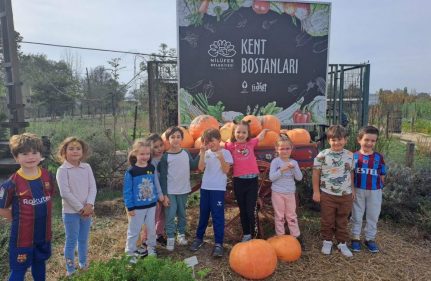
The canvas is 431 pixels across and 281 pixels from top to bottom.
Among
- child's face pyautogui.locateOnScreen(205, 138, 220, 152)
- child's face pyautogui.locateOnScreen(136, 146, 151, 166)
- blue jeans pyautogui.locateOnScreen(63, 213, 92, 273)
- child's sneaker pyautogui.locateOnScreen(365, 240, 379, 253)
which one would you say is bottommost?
child's sneaker pyautogui.locateOnScreen(365, 240, 379, 253)

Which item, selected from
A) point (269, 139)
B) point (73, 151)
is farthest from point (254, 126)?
point (73, 151)

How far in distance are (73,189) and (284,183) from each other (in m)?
2.10

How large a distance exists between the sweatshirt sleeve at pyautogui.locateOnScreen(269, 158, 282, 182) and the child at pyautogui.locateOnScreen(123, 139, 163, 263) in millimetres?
1215

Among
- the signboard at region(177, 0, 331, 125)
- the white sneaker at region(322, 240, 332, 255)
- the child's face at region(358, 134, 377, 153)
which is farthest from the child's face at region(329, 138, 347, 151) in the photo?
the signboard at region(177, 0, 331, 125)

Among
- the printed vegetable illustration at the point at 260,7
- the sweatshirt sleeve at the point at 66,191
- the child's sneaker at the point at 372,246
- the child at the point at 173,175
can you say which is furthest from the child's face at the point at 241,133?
the printed vegetable illustration at the point at 260,7

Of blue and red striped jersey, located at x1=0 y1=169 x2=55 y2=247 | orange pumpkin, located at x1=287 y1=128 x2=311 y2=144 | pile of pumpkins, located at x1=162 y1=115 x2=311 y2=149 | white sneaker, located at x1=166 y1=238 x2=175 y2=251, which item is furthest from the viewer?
orange pumpkin, located at x1=287 y1=128 x2=311 y2=144

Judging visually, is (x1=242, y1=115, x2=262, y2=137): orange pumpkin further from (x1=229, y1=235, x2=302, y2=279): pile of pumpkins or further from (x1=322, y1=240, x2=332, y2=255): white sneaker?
(x1=322, y1=240, x2=332, y2=255): white sneaker

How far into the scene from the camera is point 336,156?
3.57m

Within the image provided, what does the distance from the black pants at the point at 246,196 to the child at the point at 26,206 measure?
5.96 feet

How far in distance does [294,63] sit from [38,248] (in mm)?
4868

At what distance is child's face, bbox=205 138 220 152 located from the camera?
11.3 feet

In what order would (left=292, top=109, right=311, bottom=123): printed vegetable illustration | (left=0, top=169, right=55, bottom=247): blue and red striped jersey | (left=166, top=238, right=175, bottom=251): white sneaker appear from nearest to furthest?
(left=0, top=169, right=55, bottom=247): blue and red striped jersey → (left=166, top=238, right=175, bottom=251): white sneaker → (left=292, top=109, right=311, bottom=123): printed vegetable illustration

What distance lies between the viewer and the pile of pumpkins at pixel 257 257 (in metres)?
3.06

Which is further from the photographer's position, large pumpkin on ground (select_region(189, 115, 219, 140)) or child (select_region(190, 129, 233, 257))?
large pumpkin on ground (select_region(189, 115, 219, 140))
